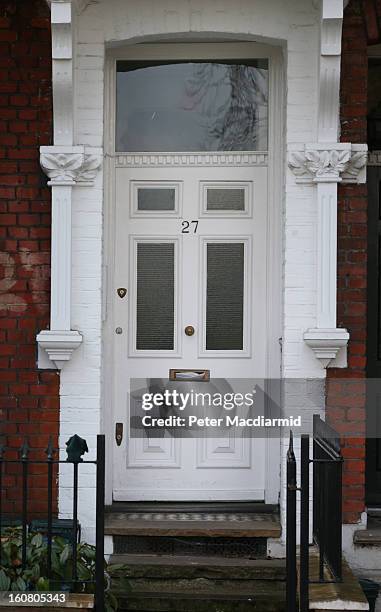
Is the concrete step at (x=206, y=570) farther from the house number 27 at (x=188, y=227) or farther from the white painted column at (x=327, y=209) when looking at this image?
the house number 27 at (x=188, y=227)

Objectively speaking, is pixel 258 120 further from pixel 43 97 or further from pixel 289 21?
pixel 43 97

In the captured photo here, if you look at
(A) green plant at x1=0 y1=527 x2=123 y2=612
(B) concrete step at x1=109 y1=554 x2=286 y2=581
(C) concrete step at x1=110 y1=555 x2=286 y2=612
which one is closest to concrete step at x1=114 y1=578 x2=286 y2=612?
(C) concrete step at x1=110 y1=555 x2=286 y2=612

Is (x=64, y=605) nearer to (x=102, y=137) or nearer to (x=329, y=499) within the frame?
(x=329, y=499)

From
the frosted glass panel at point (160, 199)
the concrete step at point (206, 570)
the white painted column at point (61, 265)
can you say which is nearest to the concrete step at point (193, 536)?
the concrete step at point (206, 570)

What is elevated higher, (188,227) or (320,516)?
(188,227)

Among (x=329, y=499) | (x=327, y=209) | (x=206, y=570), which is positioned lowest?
(x=206, y=570)

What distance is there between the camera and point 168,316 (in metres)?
5.85

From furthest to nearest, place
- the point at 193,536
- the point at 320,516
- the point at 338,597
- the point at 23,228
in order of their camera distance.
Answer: the point at 23,228
the point at 193,536
the point at 320,516
the point at 338,597

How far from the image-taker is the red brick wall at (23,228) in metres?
5.54

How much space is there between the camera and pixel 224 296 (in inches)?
231

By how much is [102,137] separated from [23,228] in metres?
0.77

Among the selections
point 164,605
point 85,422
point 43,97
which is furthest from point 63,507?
point 43,97

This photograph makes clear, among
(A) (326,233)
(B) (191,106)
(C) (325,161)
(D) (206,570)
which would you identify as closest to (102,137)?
(B) (191,106)

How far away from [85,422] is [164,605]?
121cm
